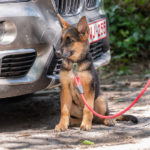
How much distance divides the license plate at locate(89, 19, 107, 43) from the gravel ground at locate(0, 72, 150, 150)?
98 centimetres

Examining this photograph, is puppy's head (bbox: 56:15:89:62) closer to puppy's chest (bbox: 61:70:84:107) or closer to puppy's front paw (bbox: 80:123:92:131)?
puppy's chest (bbox: 61:70:84:107)

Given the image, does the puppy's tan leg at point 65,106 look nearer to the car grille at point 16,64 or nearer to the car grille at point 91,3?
the car grille at point 16,64

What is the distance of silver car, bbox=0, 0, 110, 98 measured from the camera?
146 inches

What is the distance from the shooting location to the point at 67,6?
4.50m

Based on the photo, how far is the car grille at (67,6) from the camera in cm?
441

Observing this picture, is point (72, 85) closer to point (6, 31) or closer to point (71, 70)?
point (71, 70)

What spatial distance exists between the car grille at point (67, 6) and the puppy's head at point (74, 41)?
45 cm

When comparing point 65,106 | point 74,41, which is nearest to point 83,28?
point 74,41

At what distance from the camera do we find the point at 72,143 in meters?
3.50

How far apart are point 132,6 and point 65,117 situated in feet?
20.1

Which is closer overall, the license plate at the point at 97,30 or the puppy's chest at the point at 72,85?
the puppy's chest at the point at 72,85

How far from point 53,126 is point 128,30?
→ 18.0 ft

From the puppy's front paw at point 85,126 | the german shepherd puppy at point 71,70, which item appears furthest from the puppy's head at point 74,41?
the puppy's front paw at point 85,126

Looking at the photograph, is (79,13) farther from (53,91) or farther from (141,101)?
(53,91)
